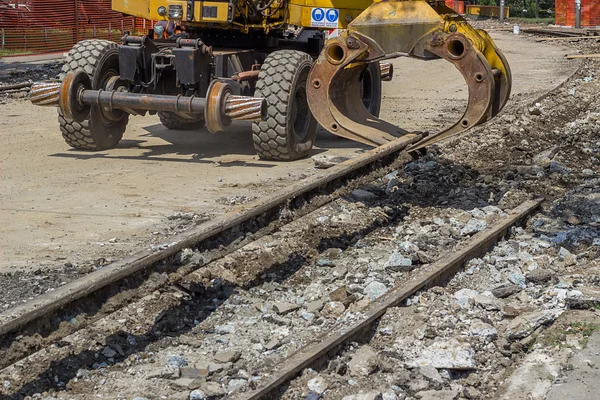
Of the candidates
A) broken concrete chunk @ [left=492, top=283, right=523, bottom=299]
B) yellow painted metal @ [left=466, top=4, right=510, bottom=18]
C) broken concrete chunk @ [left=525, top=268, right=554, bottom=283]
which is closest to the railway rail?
broken concrete chunk @ [left=492, top=283, right=523, bottom=299]

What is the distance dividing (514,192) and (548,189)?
0.49 m

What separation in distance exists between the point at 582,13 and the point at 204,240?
46945 millimetres

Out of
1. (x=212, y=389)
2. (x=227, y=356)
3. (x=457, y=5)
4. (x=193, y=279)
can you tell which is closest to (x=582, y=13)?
(x=457, y=5)

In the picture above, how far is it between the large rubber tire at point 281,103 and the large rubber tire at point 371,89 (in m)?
2.08

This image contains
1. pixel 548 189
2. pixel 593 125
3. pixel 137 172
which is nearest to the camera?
pixel 548 189

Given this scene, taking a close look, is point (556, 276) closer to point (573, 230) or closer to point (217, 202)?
point (573, 230)

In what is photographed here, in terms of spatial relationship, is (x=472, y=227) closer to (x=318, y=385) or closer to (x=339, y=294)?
(x=339, y=294)

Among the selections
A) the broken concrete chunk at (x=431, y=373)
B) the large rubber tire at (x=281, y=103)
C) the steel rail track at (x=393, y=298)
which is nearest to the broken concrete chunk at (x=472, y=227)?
the steel rail track at (x=393, y=298)

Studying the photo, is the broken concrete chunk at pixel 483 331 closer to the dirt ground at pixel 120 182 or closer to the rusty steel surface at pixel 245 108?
the dirt ground at pixel 120 182

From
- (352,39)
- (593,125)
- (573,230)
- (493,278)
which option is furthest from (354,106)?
(593,125)

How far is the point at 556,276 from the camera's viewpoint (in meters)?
7.66

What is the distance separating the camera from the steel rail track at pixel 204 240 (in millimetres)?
5469

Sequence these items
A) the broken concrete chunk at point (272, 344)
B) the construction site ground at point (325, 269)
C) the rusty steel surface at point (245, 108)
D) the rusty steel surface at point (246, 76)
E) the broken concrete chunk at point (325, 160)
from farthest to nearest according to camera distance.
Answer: the rusty steel surface at point (246, 76), the broken concrete chunk at point (325, 160), the rusty steel surface at point (245, 108), the broken concrete chunk at point (272, 344), the construction site ground at point (325, 269)

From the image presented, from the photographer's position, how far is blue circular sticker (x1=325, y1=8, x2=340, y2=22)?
13008 mm
